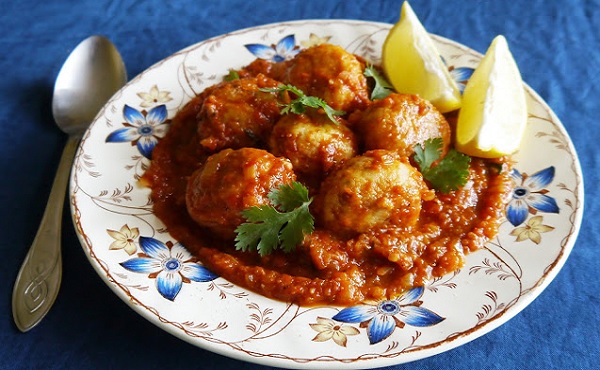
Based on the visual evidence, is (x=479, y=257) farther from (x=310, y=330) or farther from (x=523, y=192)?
(x=310, y=330)

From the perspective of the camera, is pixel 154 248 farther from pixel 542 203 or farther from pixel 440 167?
pixel 542 203

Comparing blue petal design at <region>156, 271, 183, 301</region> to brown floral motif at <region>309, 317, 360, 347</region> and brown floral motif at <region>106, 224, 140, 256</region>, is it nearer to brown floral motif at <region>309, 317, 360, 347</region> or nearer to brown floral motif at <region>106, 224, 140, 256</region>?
brown floral motif at <region>106, 224, 140, 256</region>

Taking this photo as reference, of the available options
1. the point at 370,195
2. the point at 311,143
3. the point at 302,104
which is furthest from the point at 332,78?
the point at 370,195

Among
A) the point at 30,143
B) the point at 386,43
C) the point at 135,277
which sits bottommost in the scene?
the point at 30,143

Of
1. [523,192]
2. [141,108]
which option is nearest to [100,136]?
[141,108]

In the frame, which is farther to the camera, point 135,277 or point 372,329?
point 135,277

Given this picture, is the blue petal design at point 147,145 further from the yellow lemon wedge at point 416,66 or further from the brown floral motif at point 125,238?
the yellow lemon wedge at point 416,66
